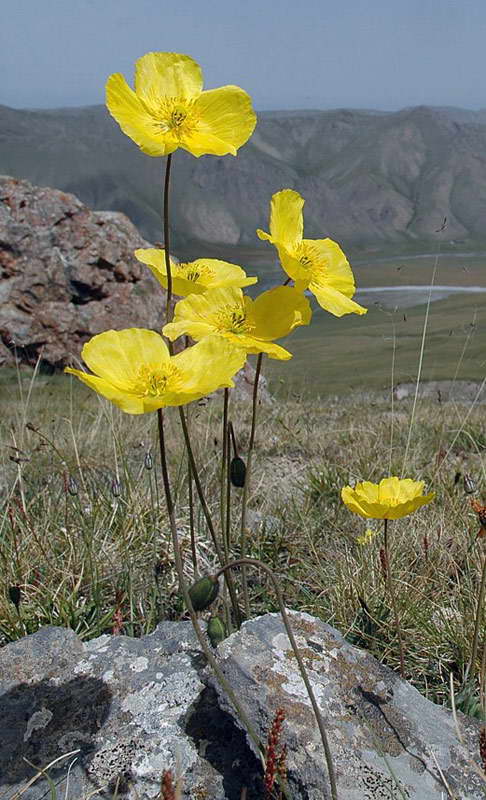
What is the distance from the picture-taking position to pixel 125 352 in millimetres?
1319

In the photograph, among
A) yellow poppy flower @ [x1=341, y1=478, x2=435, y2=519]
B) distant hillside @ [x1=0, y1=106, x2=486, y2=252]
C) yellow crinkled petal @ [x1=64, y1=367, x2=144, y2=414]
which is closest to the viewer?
yellow crinkled petal @ [x1=64, y1=367, x2=144, y2=414]

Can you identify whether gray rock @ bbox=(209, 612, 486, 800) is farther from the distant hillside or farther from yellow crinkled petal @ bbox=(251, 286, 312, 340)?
the distant hillside

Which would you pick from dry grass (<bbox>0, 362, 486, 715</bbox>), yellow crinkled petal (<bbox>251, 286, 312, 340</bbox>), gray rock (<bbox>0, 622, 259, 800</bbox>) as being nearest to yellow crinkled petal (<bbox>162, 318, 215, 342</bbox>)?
yellow crinkled petal (<bbox>251, 286, 312, 340</bbox>)

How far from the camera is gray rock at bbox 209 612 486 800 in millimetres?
1325

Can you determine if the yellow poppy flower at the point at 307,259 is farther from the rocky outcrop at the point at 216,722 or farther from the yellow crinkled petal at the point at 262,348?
the rocky outcrop at the point at 216,722

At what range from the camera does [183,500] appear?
296cm

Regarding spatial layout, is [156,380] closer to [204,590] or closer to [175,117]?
[204,590]

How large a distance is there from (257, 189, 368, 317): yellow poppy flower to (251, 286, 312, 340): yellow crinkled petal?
29 millimetres

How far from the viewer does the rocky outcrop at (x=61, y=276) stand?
Answer: 30.3 feet

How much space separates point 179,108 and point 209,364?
0.53 m

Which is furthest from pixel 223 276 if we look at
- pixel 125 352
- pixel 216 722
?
pixel 216 722

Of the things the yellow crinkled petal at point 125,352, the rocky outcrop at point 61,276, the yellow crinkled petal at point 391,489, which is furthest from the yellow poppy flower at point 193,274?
the rocky outcrop at point 61,276

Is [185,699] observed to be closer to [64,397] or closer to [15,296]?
[64,397]

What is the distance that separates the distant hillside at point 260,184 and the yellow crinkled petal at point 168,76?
127m
